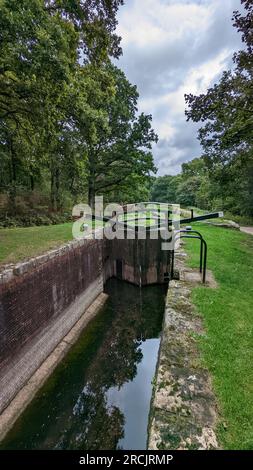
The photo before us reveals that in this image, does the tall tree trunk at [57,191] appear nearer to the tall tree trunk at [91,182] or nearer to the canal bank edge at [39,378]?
the tall tree trunk at [91,182]

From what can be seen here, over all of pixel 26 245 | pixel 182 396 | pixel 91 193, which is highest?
pixel 91 193

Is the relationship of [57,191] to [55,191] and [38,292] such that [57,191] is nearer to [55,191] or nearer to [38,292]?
[55,191]

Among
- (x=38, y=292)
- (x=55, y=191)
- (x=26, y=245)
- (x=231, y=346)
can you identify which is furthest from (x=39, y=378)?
(x=55, y=191)

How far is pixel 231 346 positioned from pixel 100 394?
2655mm

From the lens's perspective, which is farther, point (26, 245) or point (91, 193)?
point (91, 193)

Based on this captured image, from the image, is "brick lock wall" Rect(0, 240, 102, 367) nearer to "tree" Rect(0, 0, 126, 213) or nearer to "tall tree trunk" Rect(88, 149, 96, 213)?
"tree" Rect(0, 0, 126, 213)

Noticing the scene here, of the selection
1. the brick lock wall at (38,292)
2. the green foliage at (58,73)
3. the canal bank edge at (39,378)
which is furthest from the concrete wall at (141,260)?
the green foliage at (58,73)

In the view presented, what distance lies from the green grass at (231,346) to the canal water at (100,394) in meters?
1.84

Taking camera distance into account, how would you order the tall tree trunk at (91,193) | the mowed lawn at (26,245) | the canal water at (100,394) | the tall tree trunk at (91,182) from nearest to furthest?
the canal water at (100,394) → the mowed lawn at (26,245) → the tall tree trunk at (91,182) → the tall tree trunk at (91,193)

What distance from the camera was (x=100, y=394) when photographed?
4227 mm

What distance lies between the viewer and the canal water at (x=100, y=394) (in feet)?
11.2

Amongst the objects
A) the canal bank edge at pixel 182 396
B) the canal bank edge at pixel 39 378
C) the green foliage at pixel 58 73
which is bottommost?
the canal bank edge at pixel 39 378

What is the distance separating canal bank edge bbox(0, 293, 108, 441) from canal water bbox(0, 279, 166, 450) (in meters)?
0.09
